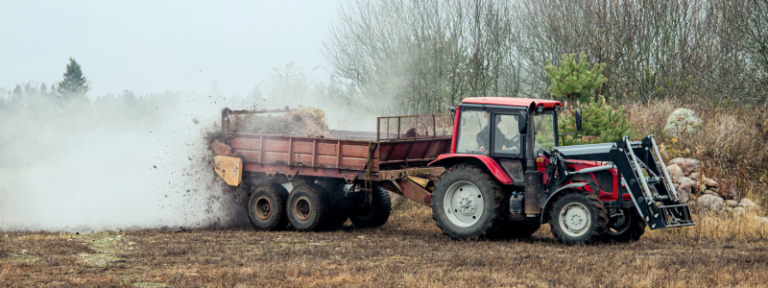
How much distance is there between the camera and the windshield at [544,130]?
10094mm

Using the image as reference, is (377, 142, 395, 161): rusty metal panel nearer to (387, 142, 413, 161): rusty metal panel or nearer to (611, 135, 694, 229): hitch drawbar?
(387, 142, 413, 161): rusty metal panel

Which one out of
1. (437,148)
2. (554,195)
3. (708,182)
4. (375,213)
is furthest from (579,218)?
(708,182)

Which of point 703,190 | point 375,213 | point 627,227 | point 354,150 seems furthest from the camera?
point 703,190

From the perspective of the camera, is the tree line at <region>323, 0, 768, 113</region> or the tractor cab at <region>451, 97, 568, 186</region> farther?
the tree line at <region>323, 0, 768, 113</region>

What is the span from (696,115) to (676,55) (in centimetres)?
577

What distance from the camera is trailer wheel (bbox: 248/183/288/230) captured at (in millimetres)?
12562

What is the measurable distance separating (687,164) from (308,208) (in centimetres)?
847

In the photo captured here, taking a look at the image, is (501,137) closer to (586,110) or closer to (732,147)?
(586,110)

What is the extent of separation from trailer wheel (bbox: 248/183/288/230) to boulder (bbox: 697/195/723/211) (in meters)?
8.01

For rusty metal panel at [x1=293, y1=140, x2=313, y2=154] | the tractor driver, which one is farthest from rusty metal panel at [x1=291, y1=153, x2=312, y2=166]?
the tractor driver

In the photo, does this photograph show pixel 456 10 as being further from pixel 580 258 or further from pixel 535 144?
pixel 580 258

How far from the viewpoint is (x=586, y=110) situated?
1368 centimetres

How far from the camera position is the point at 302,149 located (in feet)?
40.3

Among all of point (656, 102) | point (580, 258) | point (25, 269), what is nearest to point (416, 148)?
point (580, 258)
